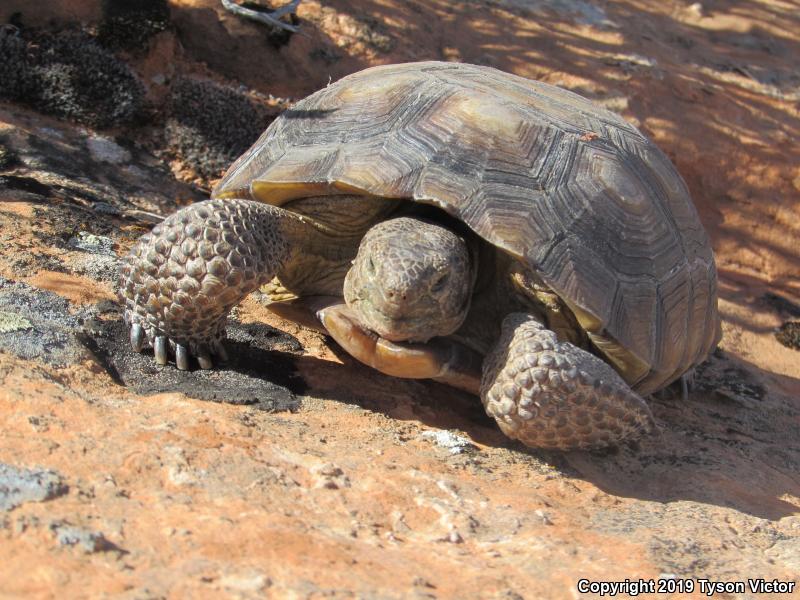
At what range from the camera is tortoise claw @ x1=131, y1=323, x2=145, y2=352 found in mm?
3424

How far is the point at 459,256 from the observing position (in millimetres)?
3400

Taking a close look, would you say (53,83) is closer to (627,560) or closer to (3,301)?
(3,301)

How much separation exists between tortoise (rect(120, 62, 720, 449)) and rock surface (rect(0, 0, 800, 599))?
232 mm

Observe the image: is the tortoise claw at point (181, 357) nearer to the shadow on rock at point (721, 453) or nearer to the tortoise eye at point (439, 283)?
the tortoise eye at point (439, 283)

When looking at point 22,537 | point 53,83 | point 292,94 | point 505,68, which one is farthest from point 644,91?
point 22,537

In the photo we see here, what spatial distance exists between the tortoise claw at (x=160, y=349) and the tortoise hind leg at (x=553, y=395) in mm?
1330

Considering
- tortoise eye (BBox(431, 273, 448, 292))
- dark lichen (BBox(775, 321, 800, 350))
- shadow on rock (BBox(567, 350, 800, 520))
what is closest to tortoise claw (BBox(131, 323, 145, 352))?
tortoise eye (BBox(431, 273, 448, 292))

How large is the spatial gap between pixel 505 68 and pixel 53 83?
425 centimetres

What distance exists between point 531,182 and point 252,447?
165cm

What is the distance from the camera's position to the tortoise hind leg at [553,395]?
321 cm

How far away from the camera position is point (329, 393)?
139 inches

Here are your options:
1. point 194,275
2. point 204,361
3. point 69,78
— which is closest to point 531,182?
point 194,275

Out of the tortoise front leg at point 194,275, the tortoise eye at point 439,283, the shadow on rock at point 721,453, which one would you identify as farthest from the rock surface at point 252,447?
the tortoise eye at point 439,283

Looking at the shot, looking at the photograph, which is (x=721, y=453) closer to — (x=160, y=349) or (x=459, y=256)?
(x=459, y=256)
